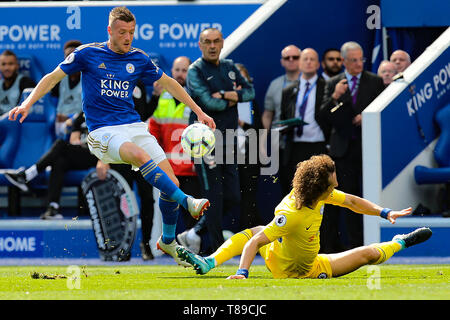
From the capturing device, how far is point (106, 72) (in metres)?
9.34

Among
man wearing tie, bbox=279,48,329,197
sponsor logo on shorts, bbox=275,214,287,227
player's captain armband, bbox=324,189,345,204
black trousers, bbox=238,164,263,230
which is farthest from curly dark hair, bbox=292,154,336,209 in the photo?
black trousers, bbox=238,164,263,230

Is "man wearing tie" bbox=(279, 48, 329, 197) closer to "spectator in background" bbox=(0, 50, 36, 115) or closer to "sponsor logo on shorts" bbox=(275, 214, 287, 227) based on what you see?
"spectator in background" bbox=(0, 50, 36, 115)

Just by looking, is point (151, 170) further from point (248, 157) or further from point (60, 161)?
point (60, 161)

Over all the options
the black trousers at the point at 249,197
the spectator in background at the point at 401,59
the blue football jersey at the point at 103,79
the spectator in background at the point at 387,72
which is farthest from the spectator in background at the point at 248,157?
the blue football jersey at the point at 103,79

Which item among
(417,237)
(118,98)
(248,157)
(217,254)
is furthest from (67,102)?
(417,237)

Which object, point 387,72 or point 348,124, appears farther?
point 387,72

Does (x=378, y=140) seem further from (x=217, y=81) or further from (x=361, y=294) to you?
(x=361, y=294)

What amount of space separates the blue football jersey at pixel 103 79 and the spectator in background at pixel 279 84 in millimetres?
3621

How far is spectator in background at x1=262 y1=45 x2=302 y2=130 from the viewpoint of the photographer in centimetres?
1288

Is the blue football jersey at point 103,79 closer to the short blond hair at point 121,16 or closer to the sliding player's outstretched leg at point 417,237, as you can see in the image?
the short blond hair at point 121,16

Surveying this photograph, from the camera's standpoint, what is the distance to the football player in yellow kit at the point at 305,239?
8.58m

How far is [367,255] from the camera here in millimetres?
8992

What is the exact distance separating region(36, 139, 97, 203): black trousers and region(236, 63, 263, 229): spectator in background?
2110mm

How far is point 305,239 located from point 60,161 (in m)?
5.44
